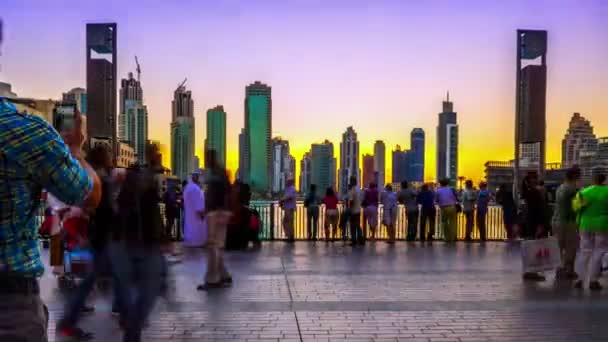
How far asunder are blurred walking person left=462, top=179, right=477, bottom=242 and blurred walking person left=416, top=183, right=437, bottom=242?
2.96ft

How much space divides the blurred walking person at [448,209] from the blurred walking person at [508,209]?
1.26m

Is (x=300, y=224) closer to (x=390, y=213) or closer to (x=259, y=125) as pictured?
(x=390, y=213)

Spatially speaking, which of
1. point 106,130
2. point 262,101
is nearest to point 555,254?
point 106,130

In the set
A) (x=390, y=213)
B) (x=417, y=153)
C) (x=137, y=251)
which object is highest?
(x=417, y=153)

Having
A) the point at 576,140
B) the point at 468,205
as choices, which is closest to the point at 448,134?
the point at 576,140

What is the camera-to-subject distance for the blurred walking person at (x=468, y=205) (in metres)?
15.1

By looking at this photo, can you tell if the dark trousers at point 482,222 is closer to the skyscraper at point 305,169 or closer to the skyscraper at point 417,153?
the skyscraper at point 417,153

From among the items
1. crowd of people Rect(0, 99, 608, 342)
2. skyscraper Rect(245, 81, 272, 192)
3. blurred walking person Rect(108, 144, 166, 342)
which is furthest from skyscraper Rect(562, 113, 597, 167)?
blurred walking person Rect(108, 144, 166, 342)

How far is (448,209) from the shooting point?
576 inches

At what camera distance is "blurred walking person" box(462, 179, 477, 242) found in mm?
15145

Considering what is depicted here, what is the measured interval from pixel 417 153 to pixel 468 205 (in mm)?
19695

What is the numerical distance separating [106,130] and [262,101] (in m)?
20.4

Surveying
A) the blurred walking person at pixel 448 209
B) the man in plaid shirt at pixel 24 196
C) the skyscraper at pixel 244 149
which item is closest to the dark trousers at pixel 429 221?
the blurred walking person at pixel 448 209

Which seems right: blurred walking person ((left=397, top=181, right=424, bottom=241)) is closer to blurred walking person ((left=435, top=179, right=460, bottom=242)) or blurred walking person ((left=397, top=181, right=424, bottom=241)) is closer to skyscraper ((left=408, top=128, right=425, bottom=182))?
blurred walking person ((left=435, top=179, right=460, bottom=242))
